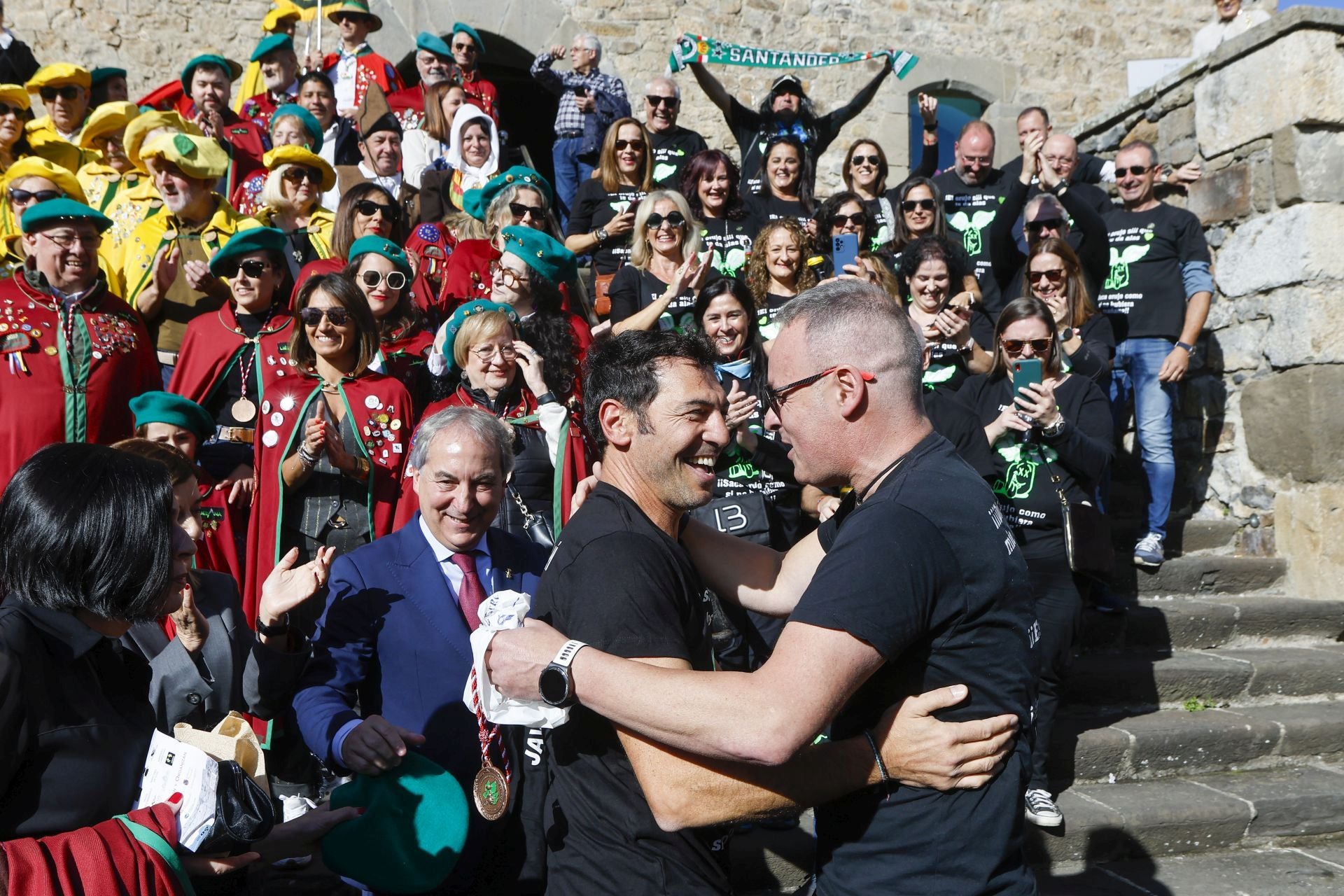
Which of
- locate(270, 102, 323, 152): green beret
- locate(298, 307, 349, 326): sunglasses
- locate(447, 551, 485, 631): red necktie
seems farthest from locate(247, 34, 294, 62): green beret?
locate(447, 551, 485, 631): red necktie

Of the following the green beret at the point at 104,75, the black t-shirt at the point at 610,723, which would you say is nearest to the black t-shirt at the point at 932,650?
the black t-shirt at the point at 610,723

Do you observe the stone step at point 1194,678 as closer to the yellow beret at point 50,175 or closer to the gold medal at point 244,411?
the gold medal at point 244,411

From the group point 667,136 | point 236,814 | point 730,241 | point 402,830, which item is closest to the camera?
point 236,814

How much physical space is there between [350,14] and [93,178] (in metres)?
3.25

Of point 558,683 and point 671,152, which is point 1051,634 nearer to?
point 558,683

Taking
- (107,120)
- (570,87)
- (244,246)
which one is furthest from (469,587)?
(570,87)

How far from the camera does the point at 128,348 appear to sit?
16.5 ft

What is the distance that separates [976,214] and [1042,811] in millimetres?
4382

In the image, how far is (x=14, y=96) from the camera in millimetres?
7734

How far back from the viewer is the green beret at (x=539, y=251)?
216 inches

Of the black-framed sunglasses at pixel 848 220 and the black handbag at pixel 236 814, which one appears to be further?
the black-framed sunglasses at pixel 848 220

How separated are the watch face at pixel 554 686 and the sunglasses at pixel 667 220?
15.2ft

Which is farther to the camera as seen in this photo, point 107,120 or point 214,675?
point 107,120

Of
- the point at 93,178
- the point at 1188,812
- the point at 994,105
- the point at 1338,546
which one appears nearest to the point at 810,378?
the point at 1188,812
